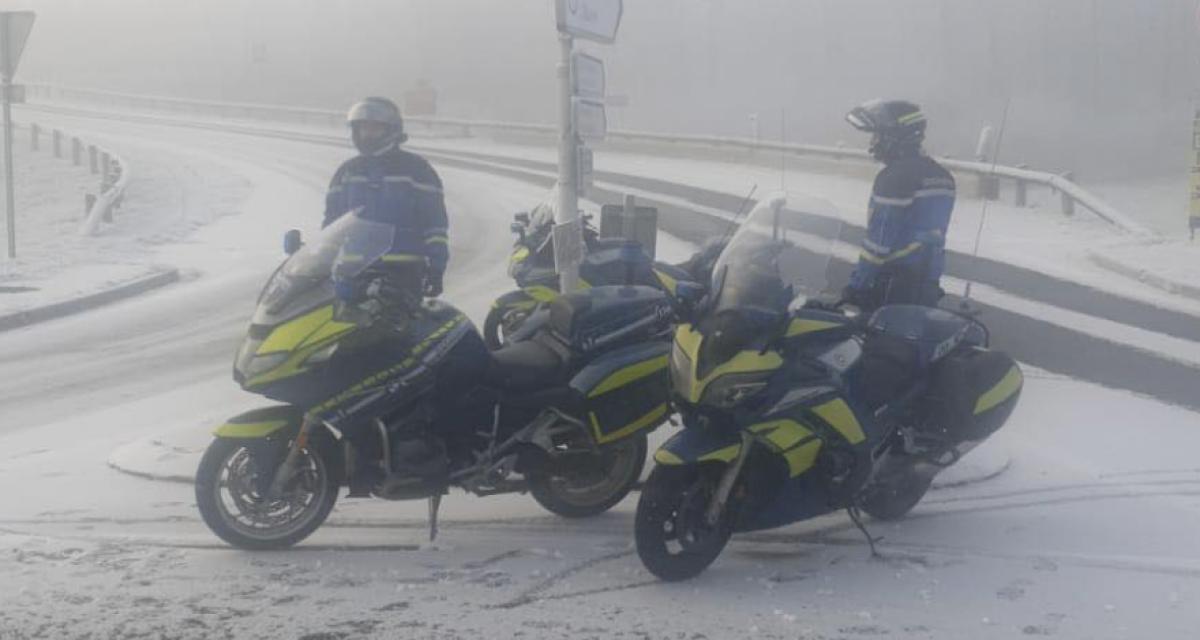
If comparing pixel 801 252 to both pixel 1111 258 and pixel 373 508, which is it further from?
pixel 1111 258

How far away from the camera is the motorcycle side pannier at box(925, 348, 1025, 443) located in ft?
22.7

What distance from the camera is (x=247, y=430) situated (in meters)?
6.39

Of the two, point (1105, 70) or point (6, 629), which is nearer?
point (6, 629)

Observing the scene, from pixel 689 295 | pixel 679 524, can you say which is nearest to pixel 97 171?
pixel 689 295

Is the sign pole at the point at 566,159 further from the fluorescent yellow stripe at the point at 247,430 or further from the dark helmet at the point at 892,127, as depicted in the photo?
the fluorescent yellow stripe at the point at 247,430

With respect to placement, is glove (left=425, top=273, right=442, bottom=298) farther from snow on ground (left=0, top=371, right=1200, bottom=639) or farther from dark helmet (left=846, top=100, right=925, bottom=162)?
dark helmet (left=846, top=100, right=925, bottom=162)

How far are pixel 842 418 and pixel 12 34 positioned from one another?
12.9 m

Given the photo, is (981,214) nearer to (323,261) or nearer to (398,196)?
(398,196)

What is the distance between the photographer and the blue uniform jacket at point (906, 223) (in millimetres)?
7316

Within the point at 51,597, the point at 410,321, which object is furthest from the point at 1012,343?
the point at 51,597

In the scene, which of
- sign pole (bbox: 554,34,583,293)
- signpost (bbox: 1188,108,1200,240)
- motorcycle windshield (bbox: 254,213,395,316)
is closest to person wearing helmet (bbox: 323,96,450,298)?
sign pole (bbox: 554,34,583,293)

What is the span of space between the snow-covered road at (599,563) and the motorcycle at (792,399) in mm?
271

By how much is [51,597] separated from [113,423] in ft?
12.8

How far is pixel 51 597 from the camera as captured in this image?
5.91m
